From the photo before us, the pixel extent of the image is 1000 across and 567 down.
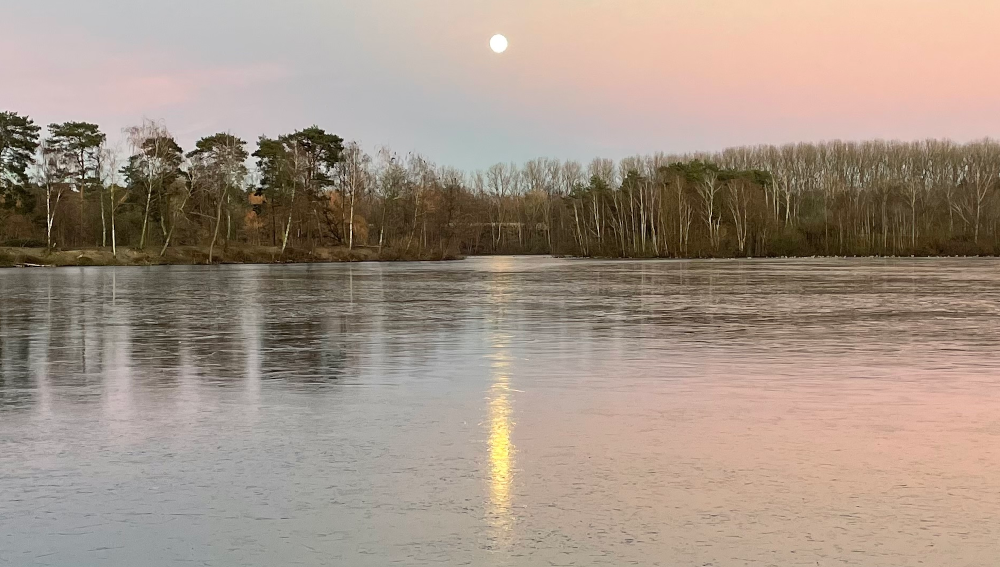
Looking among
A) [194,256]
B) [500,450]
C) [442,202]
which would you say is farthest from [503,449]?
[442,202]

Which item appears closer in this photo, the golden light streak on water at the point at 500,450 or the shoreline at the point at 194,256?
the golden light streak on water at the point at 500,450

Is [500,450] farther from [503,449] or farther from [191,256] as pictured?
[191,256]

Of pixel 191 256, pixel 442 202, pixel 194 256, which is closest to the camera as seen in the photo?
pixel 191 256

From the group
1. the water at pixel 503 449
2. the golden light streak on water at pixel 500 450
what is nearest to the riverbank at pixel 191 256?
the water at pixel 503 449

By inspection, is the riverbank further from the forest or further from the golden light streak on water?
the golden light streak on water

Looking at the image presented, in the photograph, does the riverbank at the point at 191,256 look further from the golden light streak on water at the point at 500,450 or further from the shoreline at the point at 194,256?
the golden light streak on water at the point at 500,450

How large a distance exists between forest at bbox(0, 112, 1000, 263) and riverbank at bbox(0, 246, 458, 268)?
0.41 metres

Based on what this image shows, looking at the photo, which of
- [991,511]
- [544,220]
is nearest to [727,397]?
[991,511]

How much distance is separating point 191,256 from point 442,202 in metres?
38.7

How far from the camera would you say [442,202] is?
109 m

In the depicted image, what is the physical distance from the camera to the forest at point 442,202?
7581 centimetres

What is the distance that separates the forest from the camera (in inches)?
2985

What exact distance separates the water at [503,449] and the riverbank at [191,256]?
57.5 metres

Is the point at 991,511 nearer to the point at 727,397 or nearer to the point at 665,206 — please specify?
the point at 727,397
